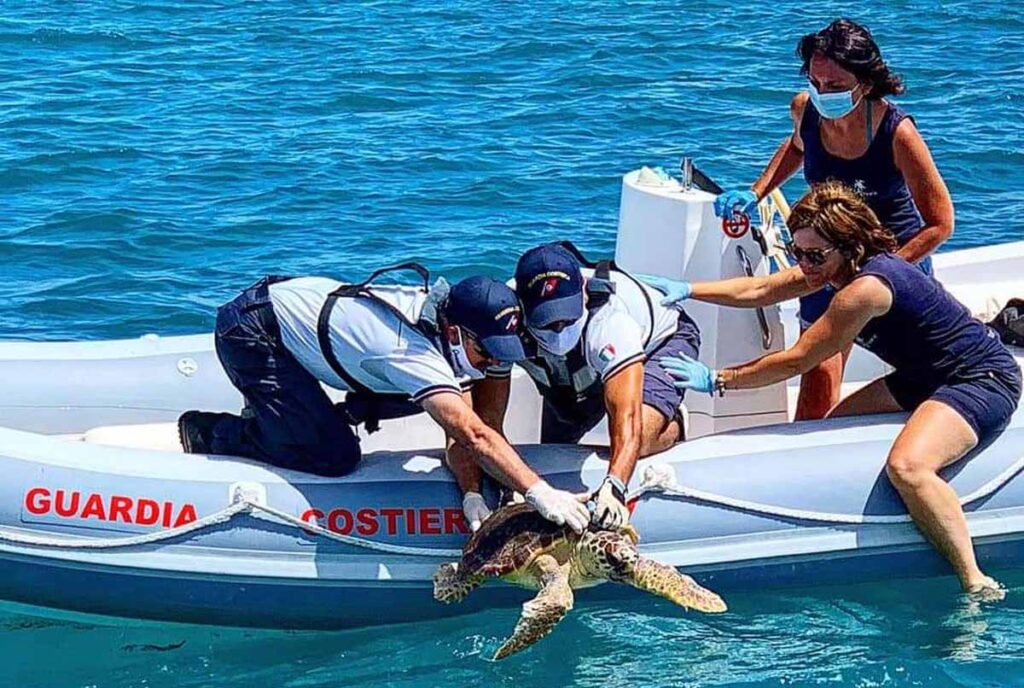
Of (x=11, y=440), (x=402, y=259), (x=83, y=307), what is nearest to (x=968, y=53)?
(x=402, y=259)

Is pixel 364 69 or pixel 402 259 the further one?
pixel 364 69

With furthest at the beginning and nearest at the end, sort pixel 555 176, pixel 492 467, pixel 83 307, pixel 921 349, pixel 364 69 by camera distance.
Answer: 1. pixel 364 69
2. pixel 555 176
3. pixel 83 307
4. pixel 921 349
5. pixel 492 467

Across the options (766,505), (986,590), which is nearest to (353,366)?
(766,505)

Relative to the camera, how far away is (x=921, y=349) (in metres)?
5.09

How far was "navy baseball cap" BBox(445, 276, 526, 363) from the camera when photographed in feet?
15.1

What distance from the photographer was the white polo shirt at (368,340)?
4703 mm

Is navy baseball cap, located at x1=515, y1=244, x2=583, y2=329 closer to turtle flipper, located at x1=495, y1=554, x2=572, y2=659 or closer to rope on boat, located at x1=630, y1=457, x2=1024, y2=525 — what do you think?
rope on boat, located at x1=630, y1=457, x2=1024, y2=525

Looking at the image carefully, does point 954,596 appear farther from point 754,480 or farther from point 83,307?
point 83,307

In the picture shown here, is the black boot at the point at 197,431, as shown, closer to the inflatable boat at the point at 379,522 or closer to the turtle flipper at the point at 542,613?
the inflatable boat at the point at 379,522

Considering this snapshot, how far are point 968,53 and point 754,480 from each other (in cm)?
789

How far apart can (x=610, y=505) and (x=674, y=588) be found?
295 mm

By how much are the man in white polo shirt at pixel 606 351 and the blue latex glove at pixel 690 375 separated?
0.11ft

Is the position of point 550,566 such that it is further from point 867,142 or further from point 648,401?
point 867,142

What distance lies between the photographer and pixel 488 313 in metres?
4.60
